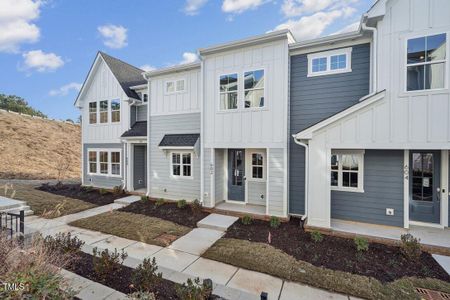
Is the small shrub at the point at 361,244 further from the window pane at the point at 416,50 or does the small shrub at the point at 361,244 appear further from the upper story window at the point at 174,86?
the upper story window at the point at 174,86

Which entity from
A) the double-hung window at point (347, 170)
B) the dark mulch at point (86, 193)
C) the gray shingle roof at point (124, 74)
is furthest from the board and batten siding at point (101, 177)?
the double-hung window at point (347, 170)

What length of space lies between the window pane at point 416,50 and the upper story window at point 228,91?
534 centimetres

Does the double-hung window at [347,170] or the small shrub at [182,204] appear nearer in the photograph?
the double-hung window at [347,170]

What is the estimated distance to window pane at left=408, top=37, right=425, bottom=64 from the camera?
5.74 metres

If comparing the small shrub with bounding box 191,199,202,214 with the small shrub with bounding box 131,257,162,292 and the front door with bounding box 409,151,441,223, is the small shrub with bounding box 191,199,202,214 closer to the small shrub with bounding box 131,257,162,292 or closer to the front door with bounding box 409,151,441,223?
the small shrub with bounding box 131,257,162,292

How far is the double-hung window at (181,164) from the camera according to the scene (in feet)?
32.1

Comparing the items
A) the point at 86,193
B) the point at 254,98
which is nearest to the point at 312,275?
the point at 254,98

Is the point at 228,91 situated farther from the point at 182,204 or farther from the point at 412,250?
the point at 412,250

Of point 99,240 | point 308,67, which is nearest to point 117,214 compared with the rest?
point 99,240

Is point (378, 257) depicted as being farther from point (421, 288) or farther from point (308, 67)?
point (308, 67)

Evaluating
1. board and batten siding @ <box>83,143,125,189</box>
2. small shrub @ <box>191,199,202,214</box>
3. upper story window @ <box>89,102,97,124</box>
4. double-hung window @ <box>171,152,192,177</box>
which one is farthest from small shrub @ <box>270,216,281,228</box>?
upper story window @ <box>89,102,97,124</box>

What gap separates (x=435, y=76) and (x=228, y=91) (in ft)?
20.5

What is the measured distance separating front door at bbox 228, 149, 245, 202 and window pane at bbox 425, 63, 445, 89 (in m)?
6.20

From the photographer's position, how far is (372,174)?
671 cm
